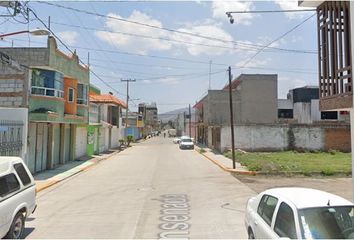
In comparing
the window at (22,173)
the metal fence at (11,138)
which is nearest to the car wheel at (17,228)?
the window at (22,173)

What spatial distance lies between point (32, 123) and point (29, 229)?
38.4 feet

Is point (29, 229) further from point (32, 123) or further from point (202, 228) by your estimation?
point (32, 123)

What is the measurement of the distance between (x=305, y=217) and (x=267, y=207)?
1.17 metres

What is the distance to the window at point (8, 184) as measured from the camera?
25.9ft

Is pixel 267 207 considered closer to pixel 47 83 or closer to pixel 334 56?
pixel 334 56

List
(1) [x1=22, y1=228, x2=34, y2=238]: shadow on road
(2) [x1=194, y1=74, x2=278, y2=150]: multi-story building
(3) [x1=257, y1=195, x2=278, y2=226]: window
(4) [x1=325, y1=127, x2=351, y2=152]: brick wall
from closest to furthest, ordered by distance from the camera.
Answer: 1. (3) [x1=257, y1=195, x2=278, y2=226]: window
2. (1) [x1=22, y1=228, x2=34, y2=238]: shadow on road
3. (4) [x1=325, y1=127, x2=351, y2=152]: brick wall
4. (2) [x1=194, y1=74, x2=278, y2=150]: multi-story building

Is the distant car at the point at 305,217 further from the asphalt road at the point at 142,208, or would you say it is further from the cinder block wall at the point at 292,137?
the cinder block wall at the point at 292,137

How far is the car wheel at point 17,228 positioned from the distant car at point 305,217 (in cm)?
512

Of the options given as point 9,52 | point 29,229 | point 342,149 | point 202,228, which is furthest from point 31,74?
point 342,149

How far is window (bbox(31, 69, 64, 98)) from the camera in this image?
20.3m

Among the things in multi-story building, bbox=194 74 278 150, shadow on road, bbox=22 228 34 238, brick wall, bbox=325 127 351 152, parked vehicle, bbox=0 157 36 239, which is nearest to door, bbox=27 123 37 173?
shadow on road, bbox=22 228 34 238

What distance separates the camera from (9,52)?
20.3 m

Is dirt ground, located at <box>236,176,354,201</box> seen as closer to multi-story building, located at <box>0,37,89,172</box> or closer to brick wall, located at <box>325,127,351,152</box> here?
multi-story building, located at <box>0,37,89,172</box>

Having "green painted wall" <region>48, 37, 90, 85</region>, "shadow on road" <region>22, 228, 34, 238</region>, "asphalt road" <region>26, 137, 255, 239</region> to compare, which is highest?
"green painted wall" <region>48, 37, 90, 85</region>
